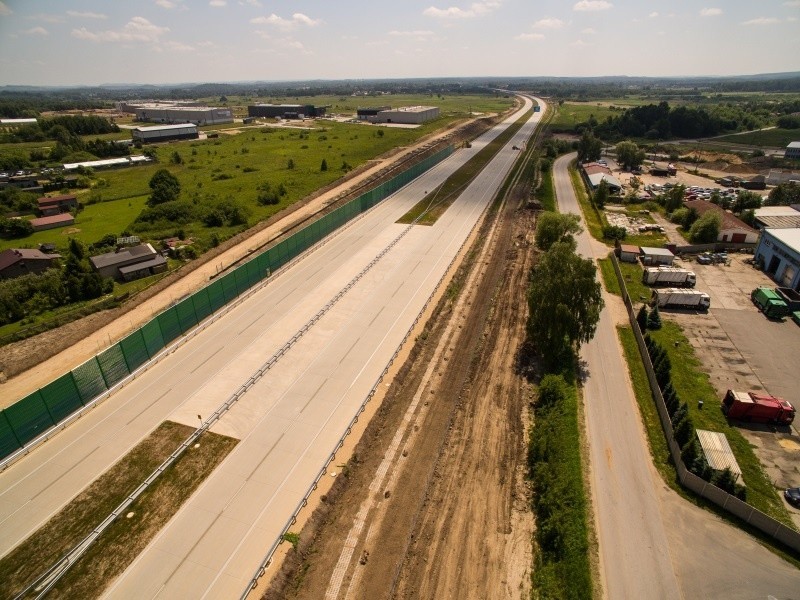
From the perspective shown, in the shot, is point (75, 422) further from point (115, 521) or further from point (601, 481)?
point (601, 481)

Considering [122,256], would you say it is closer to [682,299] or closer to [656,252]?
[682,299]

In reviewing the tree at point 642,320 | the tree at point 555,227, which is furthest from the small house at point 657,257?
the tree at point 642,320

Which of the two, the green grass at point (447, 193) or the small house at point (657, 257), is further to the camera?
the green grass at point (447, 193)

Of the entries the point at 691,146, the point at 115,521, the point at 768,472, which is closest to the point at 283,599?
the point at 115,521

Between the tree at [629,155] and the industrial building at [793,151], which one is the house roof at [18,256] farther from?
the industrial building at [793,151]

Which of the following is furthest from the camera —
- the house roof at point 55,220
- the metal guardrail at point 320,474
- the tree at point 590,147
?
the tree at point 590,147

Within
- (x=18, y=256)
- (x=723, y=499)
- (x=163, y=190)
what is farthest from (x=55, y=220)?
(x=723, y=499)
